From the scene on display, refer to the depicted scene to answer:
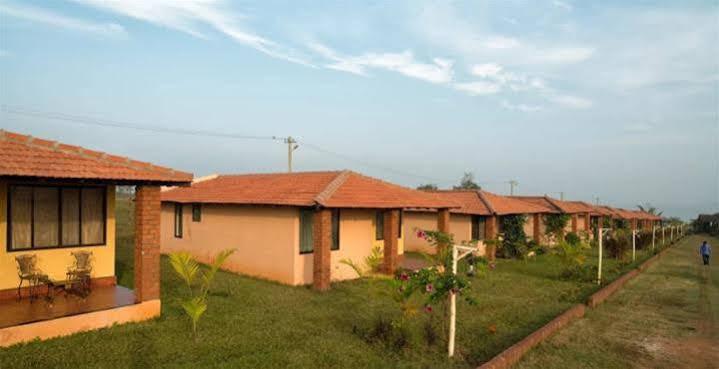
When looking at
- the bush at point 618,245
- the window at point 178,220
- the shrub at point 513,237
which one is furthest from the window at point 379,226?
the bush at point 618,245

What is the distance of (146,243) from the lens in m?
9.38

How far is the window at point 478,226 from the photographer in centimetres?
2391

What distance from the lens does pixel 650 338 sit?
31.8 feet

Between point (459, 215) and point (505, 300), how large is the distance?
11.7 metres

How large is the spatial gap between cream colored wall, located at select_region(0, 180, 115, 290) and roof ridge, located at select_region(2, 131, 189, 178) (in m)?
1.85

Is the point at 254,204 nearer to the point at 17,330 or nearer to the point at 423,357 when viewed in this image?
the point at 17,330

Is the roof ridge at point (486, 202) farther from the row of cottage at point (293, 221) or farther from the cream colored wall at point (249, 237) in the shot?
the cream colored wall at point (249, 237)

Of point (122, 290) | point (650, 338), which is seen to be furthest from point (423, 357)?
point (122, 290)

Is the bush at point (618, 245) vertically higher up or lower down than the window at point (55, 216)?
lower down

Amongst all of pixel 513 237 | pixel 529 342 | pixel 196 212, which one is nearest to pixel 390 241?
pixel 196 212

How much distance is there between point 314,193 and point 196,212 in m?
6.77

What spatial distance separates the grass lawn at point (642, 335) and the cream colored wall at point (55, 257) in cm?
977

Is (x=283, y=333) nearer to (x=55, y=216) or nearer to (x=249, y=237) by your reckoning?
(x=55, y=216)

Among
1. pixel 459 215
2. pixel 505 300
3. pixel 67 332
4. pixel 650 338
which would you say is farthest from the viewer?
pixel 459 215
